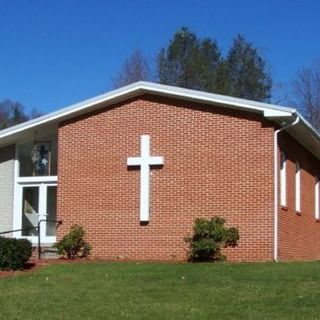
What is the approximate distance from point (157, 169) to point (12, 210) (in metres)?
6.04

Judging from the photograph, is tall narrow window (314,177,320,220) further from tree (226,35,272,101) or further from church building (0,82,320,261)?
tree (226,35,272,101)

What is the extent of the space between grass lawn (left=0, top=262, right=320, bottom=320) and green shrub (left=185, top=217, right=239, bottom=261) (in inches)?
86.5

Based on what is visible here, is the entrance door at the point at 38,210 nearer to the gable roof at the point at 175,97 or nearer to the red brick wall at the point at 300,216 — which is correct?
the gable roof at the point at 175,97

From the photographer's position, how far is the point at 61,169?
2112 centimetres

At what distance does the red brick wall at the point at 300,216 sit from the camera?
65.9ft

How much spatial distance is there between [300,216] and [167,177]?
502 cm

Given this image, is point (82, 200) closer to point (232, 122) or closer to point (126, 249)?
point (126, 249)

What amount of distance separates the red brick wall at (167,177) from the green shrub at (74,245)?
0.95 feet

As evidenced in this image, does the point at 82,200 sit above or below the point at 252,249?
above

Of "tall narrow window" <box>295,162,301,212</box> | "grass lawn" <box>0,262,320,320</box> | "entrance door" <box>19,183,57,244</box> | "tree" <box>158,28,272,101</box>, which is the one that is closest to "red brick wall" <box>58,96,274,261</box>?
"entrance door" <box>19,183,57,244</box>

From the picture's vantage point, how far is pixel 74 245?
65.3 ft

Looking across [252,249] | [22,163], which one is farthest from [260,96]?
[252,249]

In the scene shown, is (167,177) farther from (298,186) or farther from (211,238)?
(298,186)

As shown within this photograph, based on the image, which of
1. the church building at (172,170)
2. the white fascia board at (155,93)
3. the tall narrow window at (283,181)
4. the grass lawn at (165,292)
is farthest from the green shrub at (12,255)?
the tall narrow window at (283,181)
